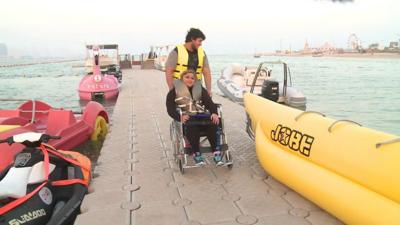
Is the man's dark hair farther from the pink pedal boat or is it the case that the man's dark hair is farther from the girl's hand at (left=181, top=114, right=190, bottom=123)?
the pink pedal boat

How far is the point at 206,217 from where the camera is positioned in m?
3.29

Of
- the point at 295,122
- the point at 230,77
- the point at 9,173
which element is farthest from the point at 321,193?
the point at 230,77

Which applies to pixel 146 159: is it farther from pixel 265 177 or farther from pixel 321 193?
pixel 321 193

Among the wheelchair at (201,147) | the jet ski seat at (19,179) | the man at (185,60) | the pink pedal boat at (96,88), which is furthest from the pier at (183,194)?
the pink pedal boat at (96,88)

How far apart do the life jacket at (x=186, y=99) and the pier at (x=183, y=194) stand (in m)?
0.83

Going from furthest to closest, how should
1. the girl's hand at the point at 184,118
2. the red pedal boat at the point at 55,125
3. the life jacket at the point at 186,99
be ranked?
the red pedal boat at the point at 55,125 < the life jacket at the point at 186,99 < the girl's hand at the point at 184,118

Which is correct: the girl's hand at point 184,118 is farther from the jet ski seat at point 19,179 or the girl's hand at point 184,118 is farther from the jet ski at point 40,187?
the jet ski seat at point 19,179

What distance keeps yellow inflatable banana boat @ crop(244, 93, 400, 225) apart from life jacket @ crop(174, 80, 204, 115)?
0.98 metres

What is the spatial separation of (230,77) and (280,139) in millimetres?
13784

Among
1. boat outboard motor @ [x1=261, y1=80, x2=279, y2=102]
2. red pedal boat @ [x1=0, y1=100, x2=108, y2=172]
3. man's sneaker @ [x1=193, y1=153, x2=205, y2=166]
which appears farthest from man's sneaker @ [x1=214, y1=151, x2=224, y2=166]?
boat outboard motor @ [x1=261, y1=80, x2=279, y2=102]

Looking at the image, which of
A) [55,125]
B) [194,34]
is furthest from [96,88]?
[194,34]

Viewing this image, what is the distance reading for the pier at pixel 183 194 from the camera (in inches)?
129

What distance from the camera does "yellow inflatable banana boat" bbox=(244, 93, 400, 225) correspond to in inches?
106

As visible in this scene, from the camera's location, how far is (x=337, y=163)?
3.20m
